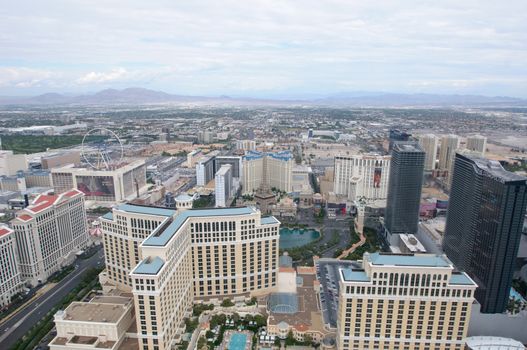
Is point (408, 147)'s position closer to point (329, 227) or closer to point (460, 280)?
point (329, 227)

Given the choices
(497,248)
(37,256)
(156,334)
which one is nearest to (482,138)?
(497,248)

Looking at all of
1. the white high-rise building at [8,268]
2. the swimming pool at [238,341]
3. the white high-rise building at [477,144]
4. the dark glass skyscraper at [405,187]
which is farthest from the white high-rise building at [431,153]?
the white high-rise building at [8,268]

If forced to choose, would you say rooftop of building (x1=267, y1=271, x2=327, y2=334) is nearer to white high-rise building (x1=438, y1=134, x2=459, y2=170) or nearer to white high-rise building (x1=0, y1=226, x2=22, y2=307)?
white high-rise building (x1=0, y1=226, x2=22, y2=307)

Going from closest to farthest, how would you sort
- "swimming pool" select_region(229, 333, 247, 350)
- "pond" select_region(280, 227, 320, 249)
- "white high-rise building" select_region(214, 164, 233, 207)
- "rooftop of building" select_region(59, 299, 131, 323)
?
"rooftop of building" select_region(59, 299, 131, 323) < "swimming pool" select_region(229, 333, 247, 350) < "pond" select_region(280, 227, 320, 249) < "white high-rise building" select_region(214, 164, 233, 207)

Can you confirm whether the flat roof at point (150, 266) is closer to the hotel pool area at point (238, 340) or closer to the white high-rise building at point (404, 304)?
the hotel pool area at point (238, 340)

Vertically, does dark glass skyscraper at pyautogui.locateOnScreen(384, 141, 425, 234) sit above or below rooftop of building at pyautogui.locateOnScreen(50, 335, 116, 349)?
above

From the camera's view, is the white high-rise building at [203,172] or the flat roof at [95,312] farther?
the white high-rise building at [203,172]

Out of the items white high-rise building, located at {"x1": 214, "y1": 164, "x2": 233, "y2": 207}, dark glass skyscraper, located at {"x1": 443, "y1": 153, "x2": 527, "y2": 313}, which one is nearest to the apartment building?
dark glass skyscraper, located at {"x1": 443, "y1": 153, "x2": 527, "y2": 313}
